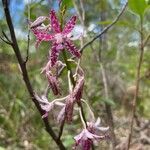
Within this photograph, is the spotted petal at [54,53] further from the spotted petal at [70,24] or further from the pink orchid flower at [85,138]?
the pink orchid flower at [85,138]

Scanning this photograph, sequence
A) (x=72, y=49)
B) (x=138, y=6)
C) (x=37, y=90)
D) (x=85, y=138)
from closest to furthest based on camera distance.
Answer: (x=72, y=49) < (x=85, y=138) < (x=138, y=6) < (x=37, y=90)

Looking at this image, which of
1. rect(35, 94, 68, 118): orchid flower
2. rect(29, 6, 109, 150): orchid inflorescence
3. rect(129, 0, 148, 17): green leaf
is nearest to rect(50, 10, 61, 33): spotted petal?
rect(29, 6, 109, 150): orchid inflorescence

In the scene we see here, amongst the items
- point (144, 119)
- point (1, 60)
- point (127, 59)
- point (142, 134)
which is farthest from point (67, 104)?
point (127, 59)

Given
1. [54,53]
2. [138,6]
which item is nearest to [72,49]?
[54,53]

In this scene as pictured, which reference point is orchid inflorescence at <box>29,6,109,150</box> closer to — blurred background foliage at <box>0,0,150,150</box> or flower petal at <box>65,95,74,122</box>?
flower petal at <box>65,95,74,122</box>

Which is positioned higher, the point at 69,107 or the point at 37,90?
the point at 69,107

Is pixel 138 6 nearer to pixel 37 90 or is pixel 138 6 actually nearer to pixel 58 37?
pixel 58 37
